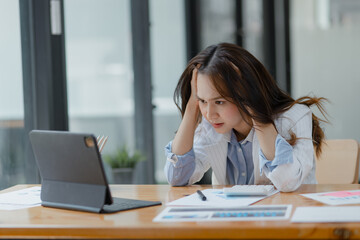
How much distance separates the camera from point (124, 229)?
143cm

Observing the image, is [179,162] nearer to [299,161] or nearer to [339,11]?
[299,161]

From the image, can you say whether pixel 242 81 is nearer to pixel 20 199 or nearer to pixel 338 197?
pixel 338 197

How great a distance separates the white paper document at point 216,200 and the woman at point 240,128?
0.19m

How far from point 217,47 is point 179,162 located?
46 cm

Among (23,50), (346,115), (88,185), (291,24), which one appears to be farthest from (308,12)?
(88,185)

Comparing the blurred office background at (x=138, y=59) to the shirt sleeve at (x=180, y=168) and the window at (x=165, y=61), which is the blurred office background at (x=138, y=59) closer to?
the window at (x=165, y=61)

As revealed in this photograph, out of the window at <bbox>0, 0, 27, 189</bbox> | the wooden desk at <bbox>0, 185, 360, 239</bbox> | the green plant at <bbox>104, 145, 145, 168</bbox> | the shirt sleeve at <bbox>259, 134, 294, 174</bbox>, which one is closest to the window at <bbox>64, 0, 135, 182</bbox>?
the green plant at <bbox>104, 145, 145, 168</bbox>

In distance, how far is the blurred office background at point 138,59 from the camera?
106 inches

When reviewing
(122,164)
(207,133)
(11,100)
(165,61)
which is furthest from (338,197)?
(165,61)

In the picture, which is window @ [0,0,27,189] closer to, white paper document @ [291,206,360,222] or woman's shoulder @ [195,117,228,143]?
woman's shoulder @ [195,117,228,143]

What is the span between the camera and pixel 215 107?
209 cm

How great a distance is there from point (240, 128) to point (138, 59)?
1.83m

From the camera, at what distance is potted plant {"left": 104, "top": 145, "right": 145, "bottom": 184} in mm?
3750

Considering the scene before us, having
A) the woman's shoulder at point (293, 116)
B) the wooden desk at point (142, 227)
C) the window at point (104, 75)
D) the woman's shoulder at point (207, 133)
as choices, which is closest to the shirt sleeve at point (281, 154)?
the woman's shoulder at point (293, 116)
